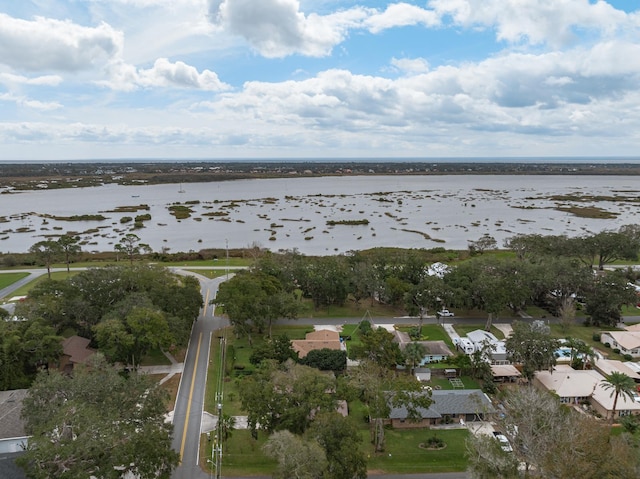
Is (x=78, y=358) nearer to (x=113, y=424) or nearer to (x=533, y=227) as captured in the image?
(x=113, y=424)

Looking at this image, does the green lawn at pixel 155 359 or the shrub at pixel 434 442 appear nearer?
the shrub at pixel 434 442

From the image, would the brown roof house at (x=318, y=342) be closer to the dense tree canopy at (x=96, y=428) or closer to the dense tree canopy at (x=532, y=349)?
the dense tree canopy at (x=532, y=349)

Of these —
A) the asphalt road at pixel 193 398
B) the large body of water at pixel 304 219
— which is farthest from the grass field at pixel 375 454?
the large body of water at pixel 304 219

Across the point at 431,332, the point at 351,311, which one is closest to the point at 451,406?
the point at 431,332

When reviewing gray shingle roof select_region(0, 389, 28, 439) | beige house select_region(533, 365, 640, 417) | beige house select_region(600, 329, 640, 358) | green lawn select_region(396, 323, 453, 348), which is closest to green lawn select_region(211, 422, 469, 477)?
beige house select_region(533, 365, 640, 417)

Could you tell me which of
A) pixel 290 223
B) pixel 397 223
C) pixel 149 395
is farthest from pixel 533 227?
pixel 149 395

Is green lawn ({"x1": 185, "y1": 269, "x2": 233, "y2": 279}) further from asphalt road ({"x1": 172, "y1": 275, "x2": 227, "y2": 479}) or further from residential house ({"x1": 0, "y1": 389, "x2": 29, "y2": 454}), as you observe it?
residential house ({"x1": 0, "y1": 389, "x2": 29, "y2": 454})
